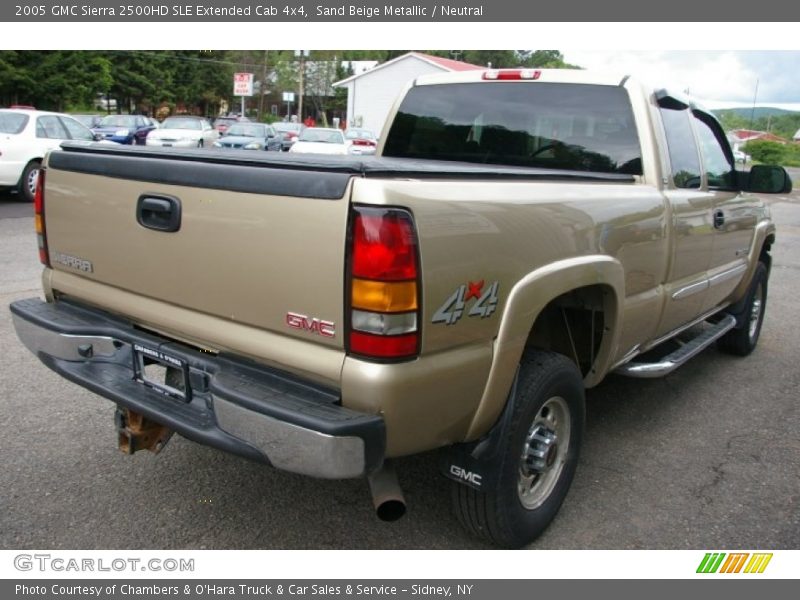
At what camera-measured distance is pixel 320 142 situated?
21.0 m

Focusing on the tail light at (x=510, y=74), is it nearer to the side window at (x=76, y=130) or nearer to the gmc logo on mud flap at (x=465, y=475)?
the gmc logo on mud flap at (x=465, y=475)

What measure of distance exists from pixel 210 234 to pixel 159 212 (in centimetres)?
30

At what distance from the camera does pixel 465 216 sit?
88.2 inches

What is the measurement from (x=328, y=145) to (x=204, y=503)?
722 inches

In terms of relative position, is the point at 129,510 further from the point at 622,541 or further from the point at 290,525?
the point at 622,541

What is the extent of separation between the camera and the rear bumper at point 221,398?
206 centimetres

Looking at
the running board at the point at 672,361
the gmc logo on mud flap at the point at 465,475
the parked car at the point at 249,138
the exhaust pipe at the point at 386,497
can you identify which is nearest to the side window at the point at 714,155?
the running board at the point at 672,361

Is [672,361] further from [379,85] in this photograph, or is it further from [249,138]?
[379,85]

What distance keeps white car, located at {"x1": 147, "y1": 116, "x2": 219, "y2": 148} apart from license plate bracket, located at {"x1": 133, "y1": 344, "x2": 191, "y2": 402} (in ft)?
60.1

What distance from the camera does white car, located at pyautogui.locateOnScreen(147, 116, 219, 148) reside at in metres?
20.4

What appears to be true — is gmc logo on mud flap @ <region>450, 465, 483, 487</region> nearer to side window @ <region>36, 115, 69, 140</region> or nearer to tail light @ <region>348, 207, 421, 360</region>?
tail light @ <region>348, 207, 421, 360</region>

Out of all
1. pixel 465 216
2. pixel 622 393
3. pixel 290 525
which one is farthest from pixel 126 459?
pixel 622 393

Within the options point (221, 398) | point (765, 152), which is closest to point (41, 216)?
point (221, 398)

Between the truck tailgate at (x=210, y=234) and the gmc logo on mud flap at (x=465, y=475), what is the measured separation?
80 centimetres
